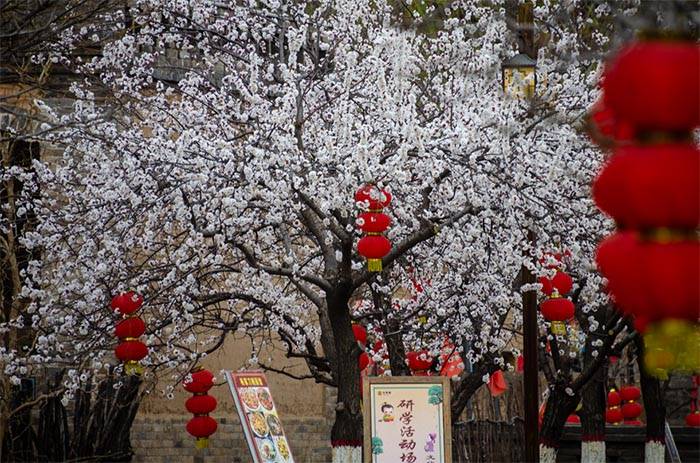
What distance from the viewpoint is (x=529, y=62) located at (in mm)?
13844

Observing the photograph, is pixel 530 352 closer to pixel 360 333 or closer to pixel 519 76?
pixel 519 76

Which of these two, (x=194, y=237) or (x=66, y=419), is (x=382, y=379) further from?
(x=66, y=419)

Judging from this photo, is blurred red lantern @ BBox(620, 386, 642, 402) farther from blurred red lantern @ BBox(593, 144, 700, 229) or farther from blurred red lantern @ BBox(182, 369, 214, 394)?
blurred red lantern @ BBox(593, 144, 700, 229)

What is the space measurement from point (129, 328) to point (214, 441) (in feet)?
30.2

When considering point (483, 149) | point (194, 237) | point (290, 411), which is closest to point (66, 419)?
point (290, 411)

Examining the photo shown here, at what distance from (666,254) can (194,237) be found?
392 inches

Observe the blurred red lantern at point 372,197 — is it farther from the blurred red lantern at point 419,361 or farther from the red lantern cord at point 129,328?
the blurred red lantern at point 419,361

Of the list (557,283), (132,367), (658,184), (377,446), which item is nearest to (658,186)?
(658,184)

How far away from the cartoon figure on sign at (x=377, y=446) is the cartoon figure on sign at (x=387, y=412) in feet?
0.68

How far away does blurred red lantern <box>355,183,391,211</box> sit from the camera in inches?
503

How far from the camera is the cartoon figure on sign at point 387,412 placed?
13562 mm

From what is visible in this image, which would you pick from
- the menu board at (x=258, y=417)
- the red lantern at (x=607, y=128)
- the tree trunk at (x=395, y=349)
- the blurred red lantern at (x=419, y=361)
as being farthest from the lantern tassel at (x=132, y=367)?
the red lantern at (x=607, y=128)

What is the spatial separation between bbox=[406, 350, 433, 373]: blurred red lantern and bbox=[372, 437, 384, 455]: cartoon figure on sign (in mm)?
4308

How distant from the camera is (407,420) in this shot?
13.6 meters
